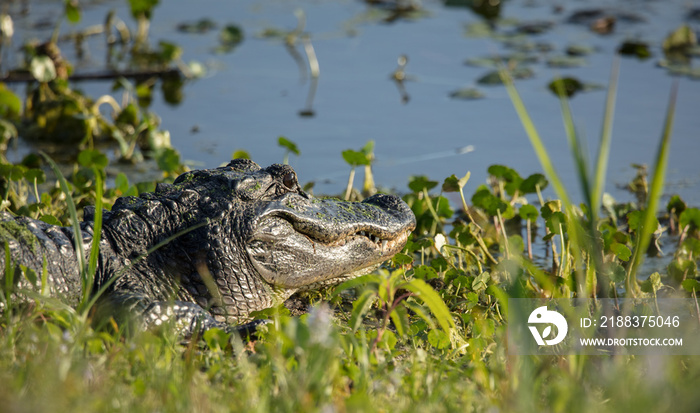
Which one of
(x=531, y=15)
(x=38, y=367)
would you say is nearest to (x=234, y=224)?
(x=38, y=367)

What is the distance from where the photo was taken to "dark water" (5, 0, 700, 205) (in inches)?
230

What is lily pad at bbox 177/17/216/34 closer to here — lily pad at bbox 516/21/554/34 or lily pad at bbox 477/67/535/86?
lily pad at bbox 477/67/535/86

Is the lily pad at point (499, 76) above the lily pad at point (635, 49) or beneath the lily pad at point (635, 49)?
beneath

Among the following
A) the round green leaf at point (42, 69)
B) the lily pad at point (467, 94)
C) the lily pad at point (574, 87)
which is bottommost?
the lily pad at point (467, 94)

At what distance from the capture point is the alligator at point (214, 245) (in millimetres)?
2992

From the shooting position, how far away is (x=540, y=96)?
23.4 ft

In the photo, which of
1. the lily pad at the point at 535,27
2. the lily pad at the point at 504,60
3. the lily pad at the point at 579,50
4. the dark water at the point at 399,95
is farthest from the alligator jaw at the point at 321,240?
the lily pad at the point at 535,27

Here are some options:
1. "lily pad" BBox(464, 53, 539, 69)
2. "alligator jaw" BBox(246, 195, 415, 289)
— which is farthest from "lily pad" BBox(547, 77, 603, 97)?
"alligator jaw" BBox(246, 195, 415, 289)

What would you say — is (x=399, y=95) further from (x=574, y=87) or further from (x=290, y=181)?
(x=290, y=181)

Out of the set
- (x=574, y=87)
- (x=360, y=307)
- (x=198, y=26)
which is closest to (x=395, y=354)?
(x=360, y=307)

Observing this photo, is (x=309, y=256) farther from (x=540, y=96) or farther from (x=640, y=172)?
(x=540, y=96)

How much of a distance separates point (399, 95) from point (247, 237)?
4430mm

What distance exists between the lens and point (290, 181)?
337 cm

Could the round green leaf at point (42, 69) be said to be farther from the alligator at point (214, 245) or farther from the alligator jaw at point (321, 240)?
the alligator jaw at point (321, 240)
